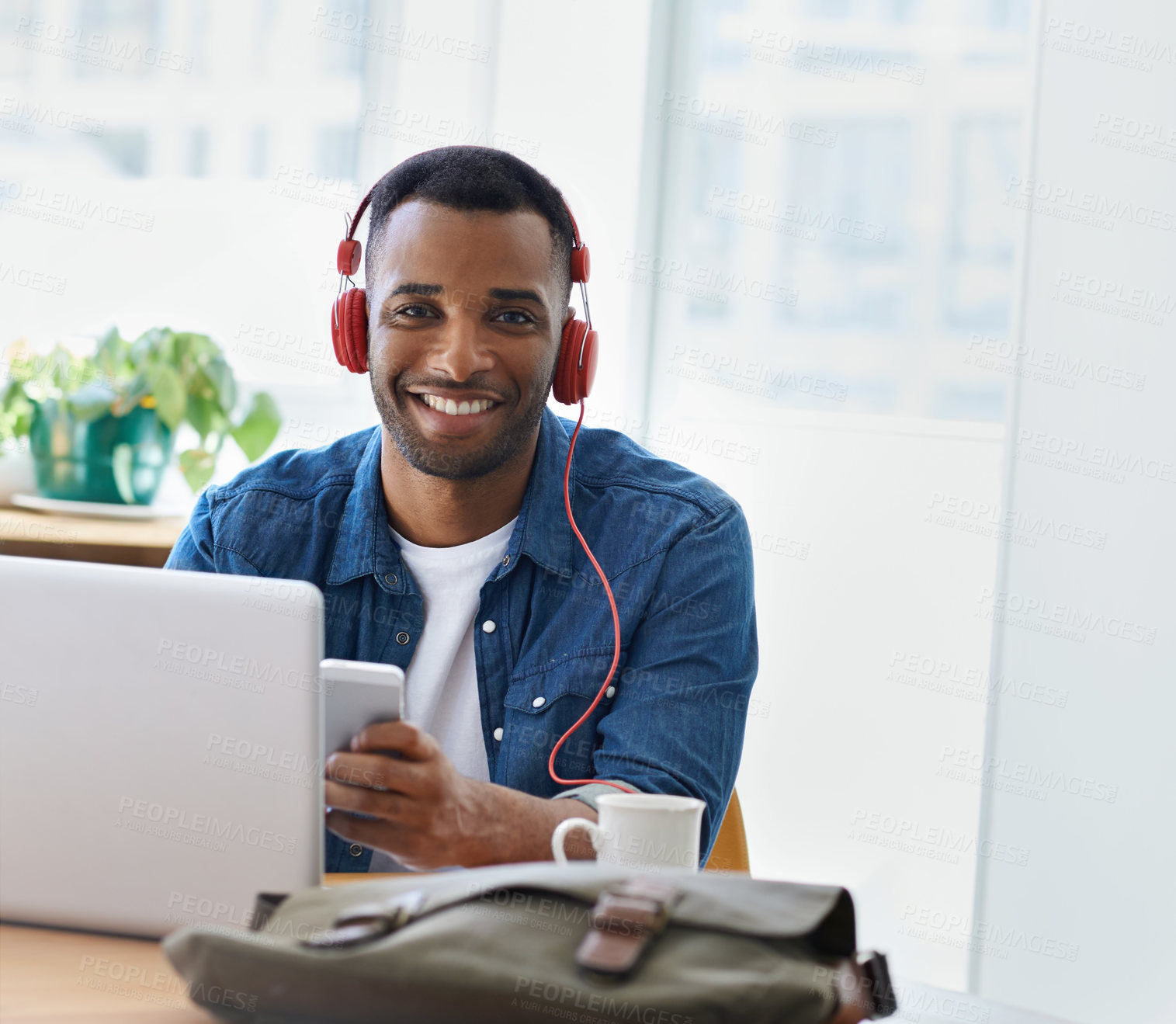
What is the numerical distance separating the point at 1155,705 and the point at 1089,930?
14.2 inches

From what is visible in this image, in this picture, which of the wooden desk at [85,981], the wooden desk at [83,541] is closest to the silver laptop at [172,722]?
the wooden desk at [85,981]

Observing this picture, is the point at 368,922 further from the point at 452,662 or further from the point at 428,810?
the point at 452,662

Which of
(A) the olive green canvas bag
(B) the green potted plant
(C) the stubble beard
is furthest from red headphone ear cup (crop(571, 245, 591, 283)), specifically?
(A) the olive green canvas bag

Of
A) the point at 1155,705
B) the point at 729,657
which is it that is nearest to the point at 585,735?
the point at 729,657

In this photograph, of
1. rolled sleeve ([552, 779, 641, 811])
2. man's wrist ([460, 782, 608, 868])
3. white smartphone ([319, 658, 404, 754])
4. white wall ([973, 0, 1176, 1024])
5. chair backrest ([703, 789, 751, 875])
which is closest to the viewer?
white smartphone ([319, 658, 404, 754])

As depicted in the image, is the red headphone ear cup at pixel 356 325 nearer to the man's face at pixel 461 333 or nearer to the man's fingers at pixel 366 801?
the man's face at pixel 461 333

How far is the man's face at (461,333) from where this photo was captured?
4.94 ft

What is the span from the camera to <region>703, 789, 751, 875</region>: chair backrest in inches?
51.8

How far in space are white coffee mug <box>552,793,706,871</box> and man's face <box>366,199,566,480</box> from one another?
719 millimetres

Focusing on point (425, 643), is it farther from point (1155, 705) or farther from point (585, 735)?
point (1155, 705)

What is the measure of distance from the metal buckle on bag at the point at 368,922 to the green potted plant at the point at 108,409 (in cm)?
165

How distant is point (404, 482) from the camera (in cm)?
Answer: 159

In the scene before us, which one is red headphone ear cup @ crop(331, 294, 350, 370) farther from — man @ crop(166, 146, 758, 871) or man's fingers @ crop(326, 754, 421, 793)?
man's fingers @ crop(326, 754, 421, 793)

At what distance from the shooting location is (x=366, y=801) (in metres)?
0.98
